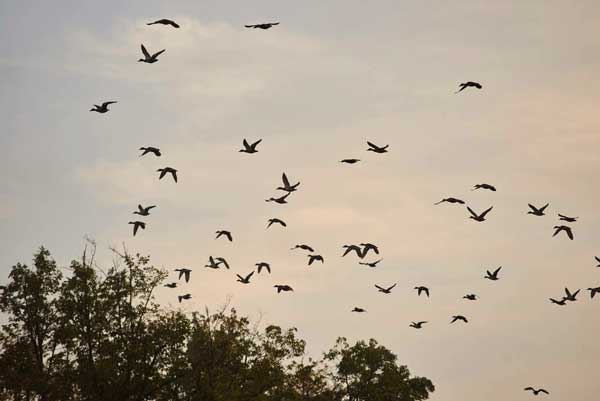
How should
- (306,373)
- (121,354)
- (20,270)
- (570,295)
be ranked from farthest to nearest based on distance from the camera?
1. (306,373)
2. (20,270)
3. (121,354)
4. (570,295)

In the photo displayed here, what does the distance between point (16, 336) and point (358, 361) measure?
35.1m

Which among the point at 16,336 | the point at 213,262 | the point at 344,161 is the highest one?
the point at 344,161

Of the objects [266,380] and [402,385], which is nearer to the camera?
[266,380]

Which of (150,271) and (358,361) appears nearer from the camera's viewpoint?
(150,271)

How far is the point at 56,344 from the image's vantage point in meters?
51.6

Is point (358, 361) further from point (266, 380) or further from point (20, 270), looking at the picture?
point (20, 270)

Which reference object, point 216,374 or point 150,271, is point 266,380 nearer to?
point 216,374

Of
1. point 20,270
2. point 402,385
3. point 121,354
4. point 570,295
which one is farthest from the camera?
point 402,385

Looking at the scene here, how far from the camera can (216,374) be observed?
52.8 m

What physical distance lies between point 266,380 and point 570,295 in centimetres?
1809

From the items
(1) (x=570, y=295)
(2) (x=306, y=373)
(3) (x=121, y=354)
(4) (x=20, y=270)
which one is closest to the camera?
(1) (x=570, y=295)

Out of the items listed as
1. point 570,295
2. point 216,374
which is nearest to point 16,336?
point 216,374

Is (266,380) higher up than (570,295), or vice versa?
(570,295)

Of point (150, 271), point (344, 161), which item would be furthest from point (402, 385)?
point (344, 161)
